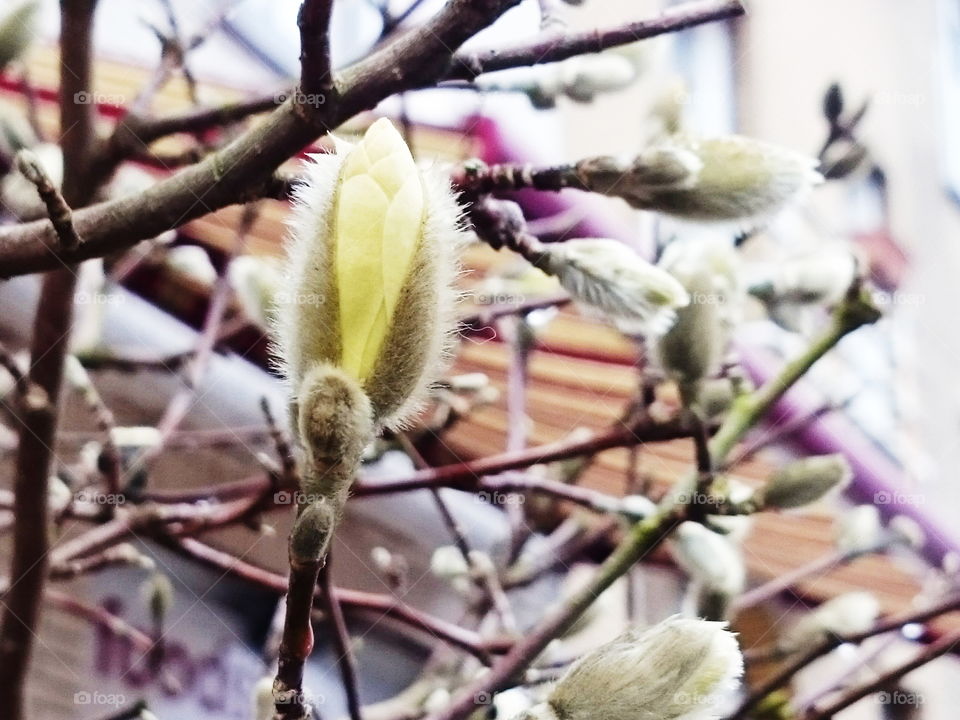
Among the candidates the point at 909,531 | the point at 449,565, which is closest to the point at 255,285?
the point at 449,565

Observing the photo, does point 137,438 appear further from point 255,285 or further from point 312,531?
point 312,531

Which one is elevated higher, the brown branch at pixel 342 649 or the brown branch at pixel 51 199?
the brown branch at pixel 51 199

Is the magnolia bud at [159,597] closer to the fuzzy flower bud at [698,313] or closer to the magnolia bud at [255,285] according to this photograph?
the magnolia bud at [255,285]

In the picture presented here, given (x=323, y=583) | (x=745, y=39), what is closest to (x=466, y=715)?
(x=323, y=583)

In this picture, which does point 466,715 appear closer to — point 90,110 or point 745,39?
point 90,110

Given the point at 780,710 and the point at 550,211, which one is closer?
the point at 780,710

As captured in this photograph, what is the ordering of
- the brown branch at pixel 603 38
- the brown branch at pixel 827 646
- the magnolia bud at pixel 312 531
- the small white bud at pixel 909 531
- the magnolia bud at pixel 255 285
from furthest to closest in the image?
the small white bud at pixel 909 531
the magnolia bud at pixel 255 285
the brown branch at pixel 827 646
the brown branch at pixel 603 38
the magnolia bud at pixel 312 531

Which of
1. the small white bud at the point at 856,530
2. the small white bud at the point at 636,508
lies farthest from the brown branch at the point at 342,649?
the small white bud at the point at 856,530
